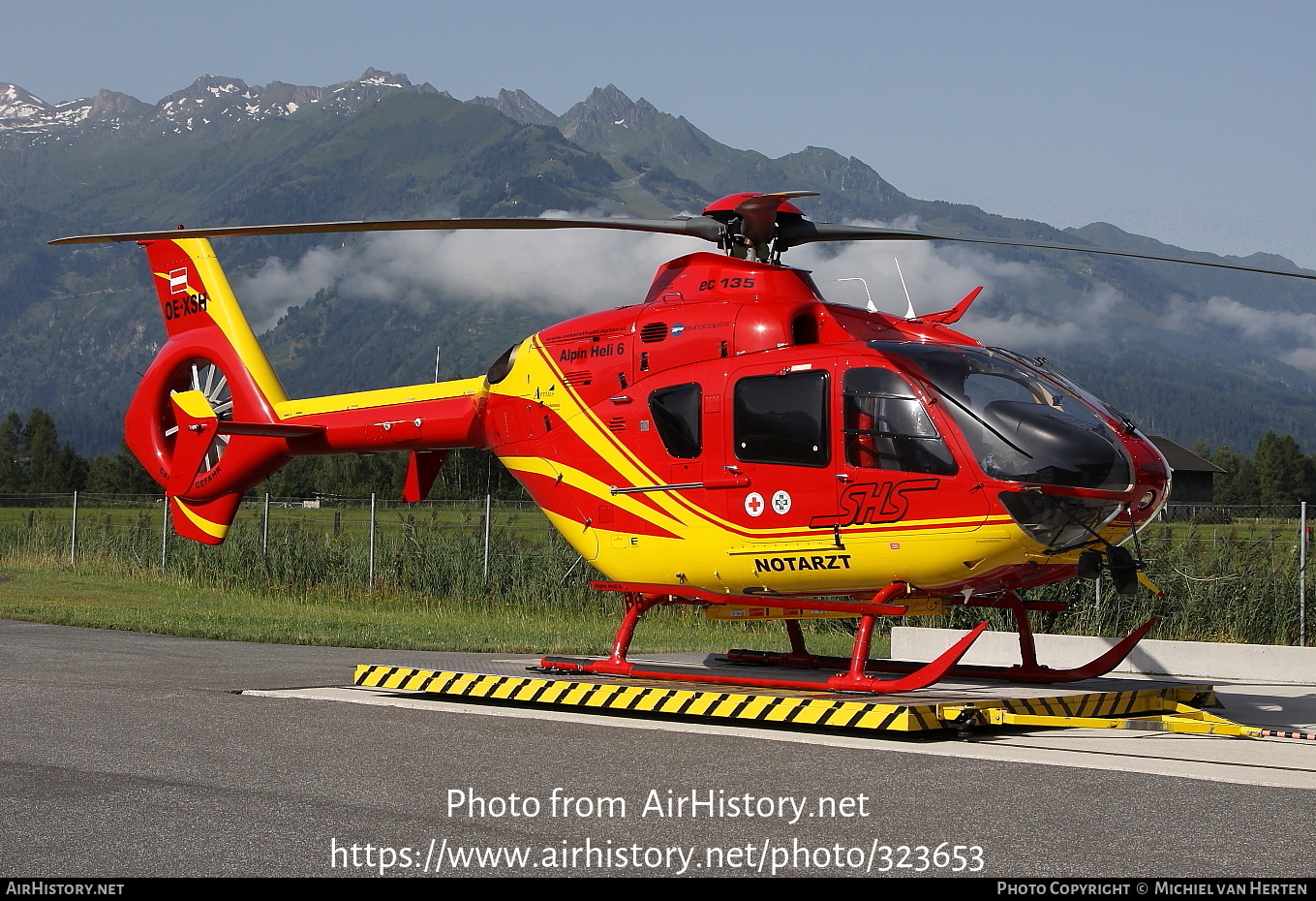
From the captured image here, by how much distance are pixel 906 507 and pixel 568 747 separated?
315 cm

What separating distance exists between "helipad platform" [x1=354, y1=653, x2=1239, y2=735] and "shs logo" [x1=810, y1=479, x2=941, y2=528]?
52.2 inches

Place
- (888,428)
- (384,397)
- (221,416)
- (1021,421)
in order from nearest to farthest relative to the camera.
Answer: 1. (1021,421)
2. (888,428)
3. (384,397)
4. (221,416)

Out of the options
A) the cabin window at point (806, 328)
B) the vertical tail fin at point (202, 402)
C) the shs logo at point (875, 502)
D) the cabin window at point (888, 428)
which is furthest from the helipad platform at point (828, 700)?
→ the vertical tail fin at point (202, 402)

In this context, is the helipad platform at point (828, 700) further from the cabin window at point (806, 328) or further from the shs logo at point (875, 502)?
the cabin window at point (806, 328)

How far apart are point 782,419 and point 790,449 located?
246 mm

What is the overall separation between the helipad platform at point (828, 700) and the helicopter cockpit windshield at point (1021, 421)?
5.46 ft

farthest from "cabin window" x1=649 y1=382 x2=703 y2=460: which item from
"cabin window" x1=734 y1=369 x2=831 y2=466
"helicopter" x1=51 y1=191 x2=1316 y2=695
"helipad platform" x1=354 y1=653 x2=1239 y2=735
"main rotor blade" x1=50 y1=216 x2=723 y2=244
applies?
"helipad platform" x1=354 y1=653 x2=1239 y2=735

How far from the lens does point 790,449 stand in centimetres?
1102

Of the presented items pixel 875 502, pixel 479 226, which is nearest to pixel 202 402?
pixel 479 226

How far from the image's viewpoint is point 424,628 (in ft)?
65.6

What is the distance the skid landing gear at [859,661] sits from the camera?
34.4 ft

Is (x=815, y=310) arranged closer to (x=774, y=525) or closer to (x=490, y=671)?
(x=774, y=525)

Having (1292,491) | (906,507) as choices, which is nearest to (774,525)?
(906,507)

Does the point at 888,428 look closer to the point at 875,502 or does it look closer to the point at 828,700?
the point at 875,502
